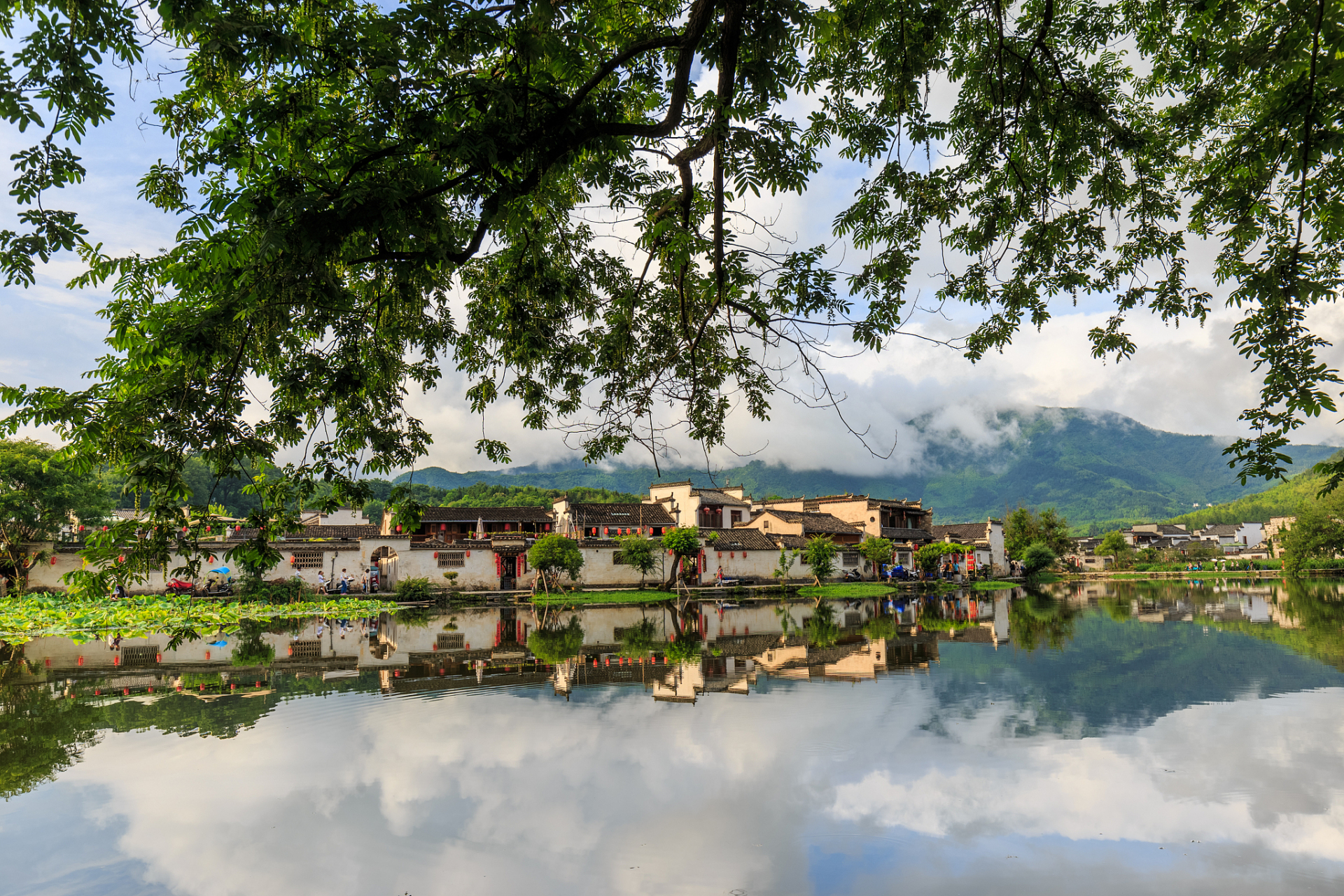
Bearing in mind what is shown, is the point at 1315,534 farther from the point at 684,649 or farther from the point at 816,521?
the point at 684,649

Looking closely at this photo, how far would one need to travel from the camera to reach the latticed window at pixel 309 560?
28656 millimetres

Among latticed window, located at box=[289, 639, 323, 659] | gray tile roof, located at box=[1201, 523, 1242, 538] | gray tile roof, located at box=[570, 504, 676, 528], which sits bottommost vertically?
gray tile roof, located at box=[1201, 523, 1242, 538]

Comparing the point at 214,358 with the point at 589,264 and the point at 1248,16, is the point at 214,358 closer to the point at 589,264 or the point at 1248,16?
the point at 589,264

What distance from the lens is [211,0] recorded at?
3424 mm

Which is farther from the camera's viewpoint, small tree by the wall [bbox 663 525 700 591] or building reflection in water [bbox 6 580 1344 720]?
small tree by the wall [bbox 663 525 700 591]

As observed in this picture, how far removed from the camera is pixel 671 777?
6844mm

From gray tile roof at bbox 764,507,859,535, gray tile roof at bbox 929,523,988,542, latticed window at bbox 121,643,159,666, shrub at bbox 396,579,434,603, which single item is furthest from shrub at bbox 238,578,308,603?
gray tile roof at bbox 929,523,988,542

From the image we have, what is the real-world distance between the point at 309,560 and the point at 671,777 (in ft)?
88.5

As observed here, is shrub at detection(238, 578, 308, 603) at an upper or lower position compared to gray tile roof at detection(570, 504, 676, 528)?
lower

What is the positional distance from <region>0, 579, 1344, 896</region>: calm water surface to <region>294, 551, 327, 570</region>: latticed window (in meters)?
15.6

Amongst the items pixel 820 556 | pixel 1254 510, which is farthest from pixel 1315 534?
pixel 1254 510

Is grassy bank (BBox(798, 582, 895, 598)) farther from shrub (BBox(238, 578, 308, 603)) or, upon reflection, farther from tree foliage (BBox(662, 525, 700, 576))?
shrub (BBox(238, 578, 308, 603))

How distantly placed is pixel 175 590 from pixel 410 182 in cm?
2715

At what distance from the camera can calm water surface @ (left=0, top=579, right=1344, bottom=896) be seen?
16.4ft
